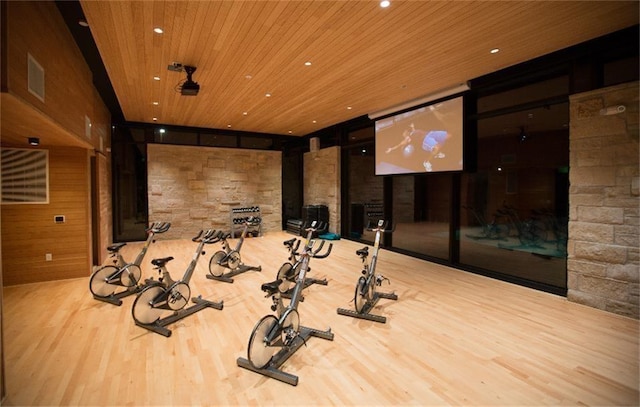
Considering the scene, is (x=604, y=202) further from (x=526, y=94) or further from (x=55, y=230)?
(x=55, y=230)

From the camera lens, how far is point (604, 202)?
371 cm

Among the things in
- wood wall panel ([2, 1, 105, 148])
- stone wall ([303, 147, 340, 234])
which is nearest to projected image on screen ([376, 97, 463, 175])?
stone wall ([303, 147, 340, 234])

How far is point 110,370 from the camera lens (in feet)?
8.45

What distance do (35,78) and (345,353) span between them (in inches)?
143

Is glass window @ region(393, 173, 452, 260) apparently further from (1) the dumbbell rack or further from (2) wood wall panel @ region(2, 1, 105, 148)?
(2) wood wall panel @ region(2, 1, 105, 148)

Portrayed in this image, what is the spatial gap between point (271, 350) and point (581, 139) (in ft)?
14.3

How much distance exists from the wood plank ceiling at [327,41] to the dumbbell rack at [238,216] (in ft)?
13.5

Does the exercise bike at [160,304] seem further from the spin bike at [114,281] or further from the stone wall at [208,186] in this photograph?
the stone wall at [208,186]

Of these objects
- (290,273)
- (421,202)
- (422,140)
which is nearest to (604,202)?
(422,140)

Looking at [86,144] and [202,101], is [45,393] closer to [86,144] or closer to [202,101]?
[86,144]

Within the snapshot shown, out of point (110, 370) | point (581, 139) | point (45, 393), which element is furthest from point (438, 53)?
point (45, 393)

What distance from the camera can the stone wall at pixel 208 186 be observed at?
870 centimetres

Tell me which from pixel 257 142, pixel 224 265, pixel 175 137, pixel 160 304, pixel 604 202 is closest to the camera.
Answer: pixel 160 304

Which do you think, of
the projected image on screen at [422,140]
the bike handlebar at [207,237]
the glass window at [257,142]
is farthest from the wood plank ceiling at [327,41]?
the glass window at [257,142]
